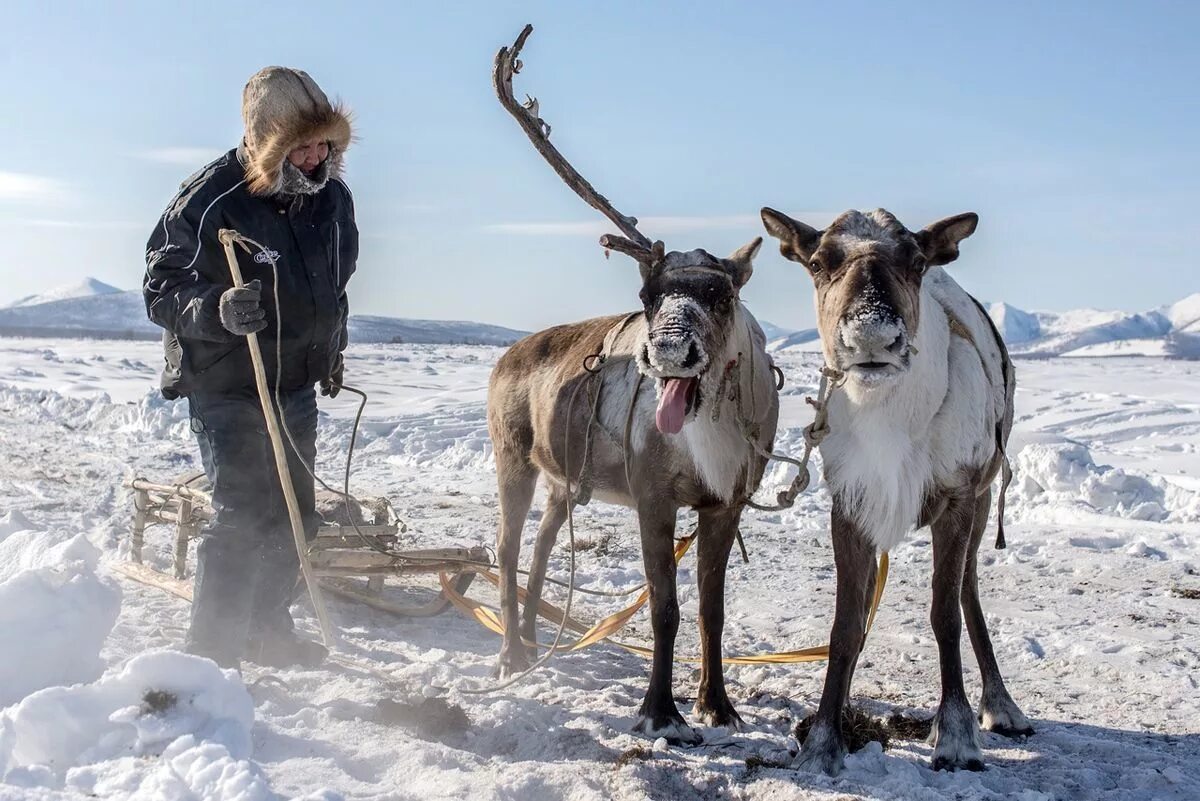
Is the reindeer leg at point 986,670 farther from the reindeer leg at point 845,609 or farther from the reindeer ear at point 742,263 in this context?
the reindeer ear at point 742,263

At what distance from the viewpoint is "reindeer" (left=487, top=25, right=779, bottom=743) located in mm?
4473

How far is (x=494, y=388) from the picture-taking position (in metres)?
6.59

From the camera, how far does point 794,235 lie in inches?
177

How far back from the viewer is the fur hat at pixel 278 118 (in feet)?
15.0

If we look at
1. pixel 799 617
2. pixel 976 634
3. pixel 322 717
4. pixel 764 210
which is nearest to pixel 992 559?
pixel 799 617

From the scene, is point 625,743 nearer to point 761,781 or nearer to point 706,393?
point 761,781

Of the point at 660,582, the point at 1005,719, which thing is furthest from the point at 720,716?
the point at 1005,719

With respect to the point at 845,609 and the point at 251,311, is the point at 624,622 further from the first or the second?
the point at 251,311

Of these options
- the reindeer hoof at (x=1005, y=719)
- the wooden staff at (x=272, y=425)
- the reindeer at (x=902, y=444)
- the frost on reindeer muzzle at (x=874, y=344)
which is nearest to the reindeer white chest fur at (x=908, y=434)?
the reindeer at (x=902, y=444)

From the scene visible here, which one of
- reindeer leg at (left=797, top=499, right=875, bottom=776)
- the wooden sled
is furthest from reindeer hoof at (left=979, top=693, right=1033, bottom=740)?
the wooden sled

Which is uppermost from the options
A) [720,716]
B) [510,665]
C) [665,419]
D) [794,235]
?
[794,235]

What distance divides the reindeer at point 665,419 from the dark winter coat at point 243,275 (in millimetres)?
1202

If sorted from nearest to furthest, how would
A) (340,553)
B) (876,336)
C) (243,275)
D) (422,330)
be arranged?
(876,336), (243,275), (340,553), (422,330)

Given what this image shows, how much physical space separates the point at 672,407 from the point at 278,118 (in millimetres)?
2100
